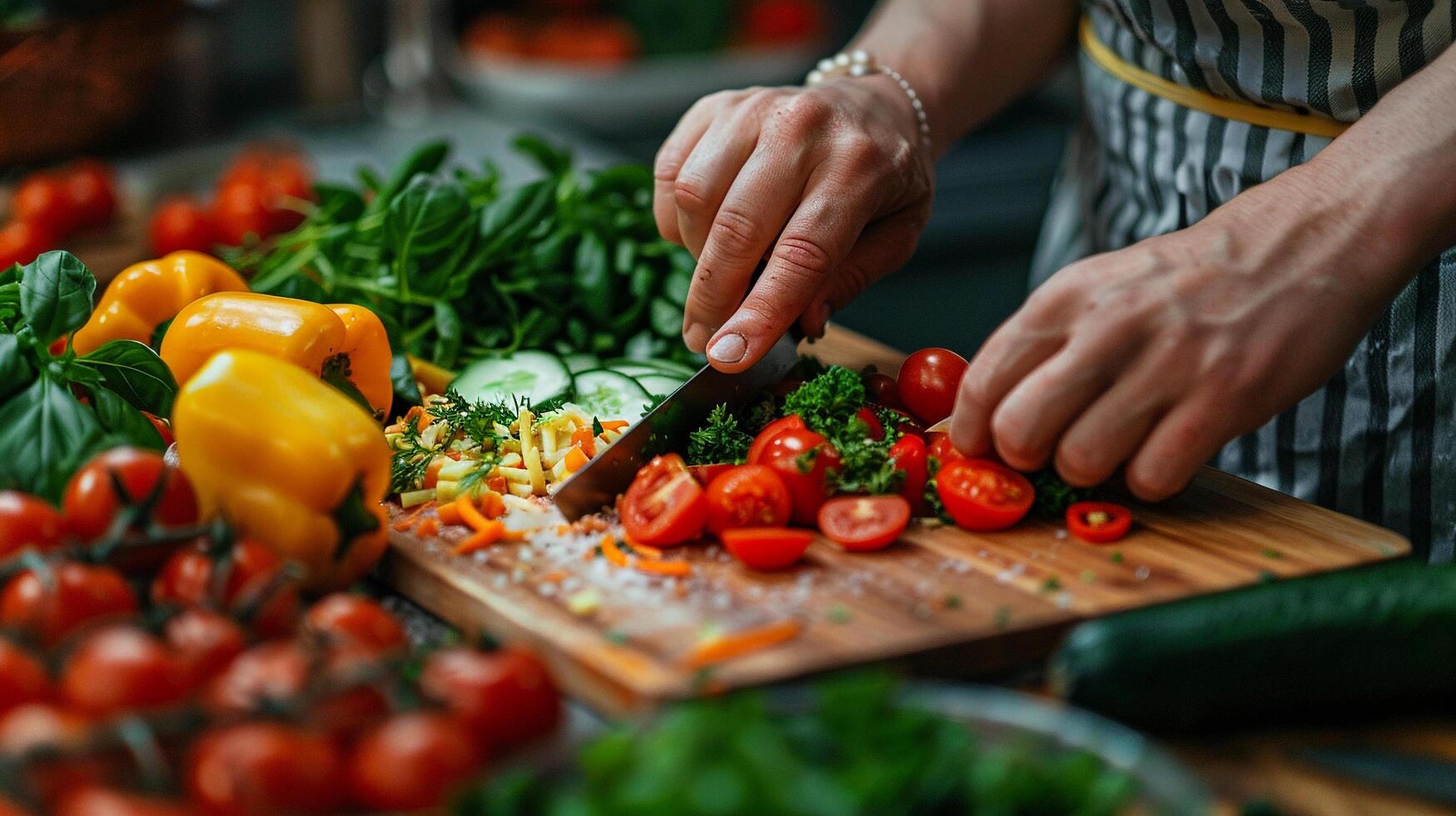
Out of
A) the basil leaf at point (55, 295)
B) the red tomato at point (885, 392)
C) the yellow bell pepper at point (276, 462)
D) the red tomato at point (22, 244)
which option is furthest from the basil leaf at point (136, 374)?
the red tomato at point (22, 244)

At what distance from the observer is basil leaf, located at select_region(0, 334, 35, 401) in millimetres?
1523

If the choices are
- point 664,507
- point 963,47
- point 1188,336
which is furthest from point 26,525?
point 963,47

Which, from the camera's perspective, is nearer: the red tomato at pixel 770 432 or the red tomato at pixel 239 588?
the red tomato at pixel 239 588

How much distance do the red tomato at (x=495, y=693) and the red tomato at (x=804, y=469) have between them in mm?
548

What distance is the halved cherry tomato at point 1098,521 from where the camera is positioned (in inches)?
62.9

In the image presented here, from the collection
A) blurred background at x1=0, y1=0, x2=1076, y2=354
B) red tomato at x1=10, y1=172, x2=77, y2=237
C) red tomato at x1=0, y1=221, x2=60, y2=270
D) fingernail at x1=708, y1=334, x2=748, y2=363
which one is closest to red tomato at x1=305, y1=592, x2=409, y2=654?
fingernail at x1=708, y1=334, x2=748, y2=363

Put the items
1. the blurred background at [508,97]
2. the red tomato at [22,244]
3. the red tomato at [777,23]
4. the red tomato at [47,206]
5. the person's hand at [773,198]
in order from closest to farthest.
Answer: the person's hand at [773,198] < the red tomato at [22,244] < the red tomato at [47,206] < the blurred background at [508,97] < the red tomato at [777,23]

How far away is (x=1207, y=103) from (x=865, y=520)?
0.99 meters

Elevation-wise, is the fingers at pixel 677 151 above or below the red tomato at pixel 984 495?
above

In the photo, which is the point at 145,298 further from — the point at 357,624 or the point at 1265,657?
the point at 1265,657

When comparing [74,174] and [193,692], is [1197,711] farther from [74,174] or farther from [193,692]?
[74,174]

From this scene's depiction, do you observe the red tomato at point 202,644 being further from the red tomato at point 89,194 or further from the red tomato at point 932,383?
the red tomato at point 89,194

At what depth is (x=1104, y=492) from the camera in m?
1.73

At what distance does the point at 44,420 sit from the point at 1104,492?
1.30m
